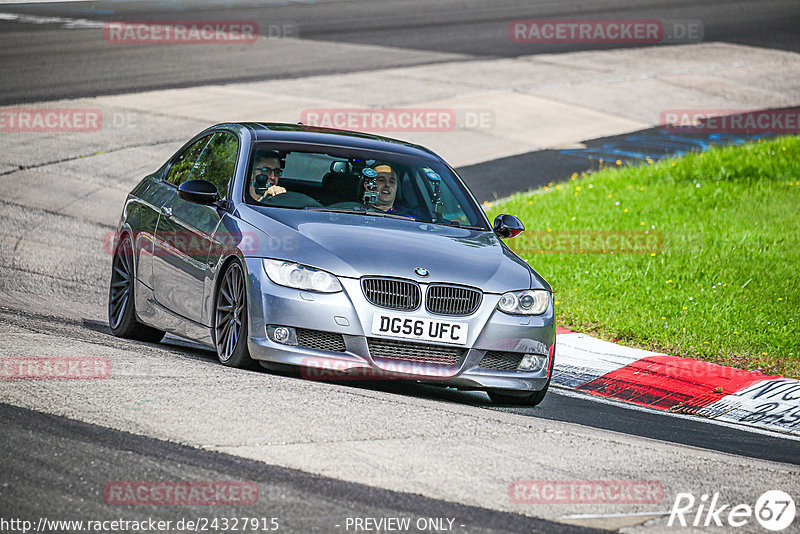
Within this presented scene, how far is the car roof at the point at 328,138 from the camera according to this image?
8.35 m

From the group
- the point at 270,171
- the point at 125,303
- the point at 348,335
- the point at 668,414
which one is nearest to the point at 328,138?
the point at 270,171

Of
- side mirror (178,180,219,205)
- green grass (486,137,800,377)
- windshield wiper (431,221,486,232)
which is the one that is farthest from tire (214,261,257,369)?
green grass (486,137,800,377)

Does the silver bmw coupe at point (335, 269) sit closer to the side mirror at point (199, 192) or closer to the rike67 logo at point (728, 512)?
the side mirror at point (199, 192)

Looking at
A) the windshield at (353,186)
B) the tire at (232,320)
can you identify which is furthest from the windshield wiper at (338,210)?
the tire at (232,320)

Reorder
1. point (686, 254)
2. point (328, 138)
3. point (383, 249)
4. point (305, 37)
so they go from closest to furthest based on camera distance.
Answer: point (383, 249)
point (328, 138)
point (686, 254)
point (305, 37)

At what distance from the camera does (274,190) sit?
26.2ft

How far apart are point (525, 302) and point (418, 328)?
802 millimetres

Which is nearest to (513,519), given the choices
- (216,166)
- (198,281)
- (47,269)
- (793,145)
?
(198,281)

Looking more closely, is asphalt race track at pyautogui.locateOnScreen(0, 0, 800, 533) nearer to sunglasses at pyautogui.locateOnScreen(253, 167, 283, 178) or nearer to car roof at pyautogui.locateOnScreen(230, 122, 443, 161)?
sunglasses at pyautogui.locateOnScreen(253, 167, 283, 178)

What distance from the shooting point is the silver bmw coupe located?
6.87 m

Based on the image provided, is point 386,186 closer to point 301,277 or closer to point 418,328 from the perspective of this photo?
point 301,277

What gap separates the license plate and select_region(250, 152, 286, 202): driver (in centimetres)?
151

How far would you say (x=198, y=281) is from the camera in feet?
25.2

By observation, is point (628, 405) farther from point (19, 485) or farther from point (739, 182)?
point (739, 182)
